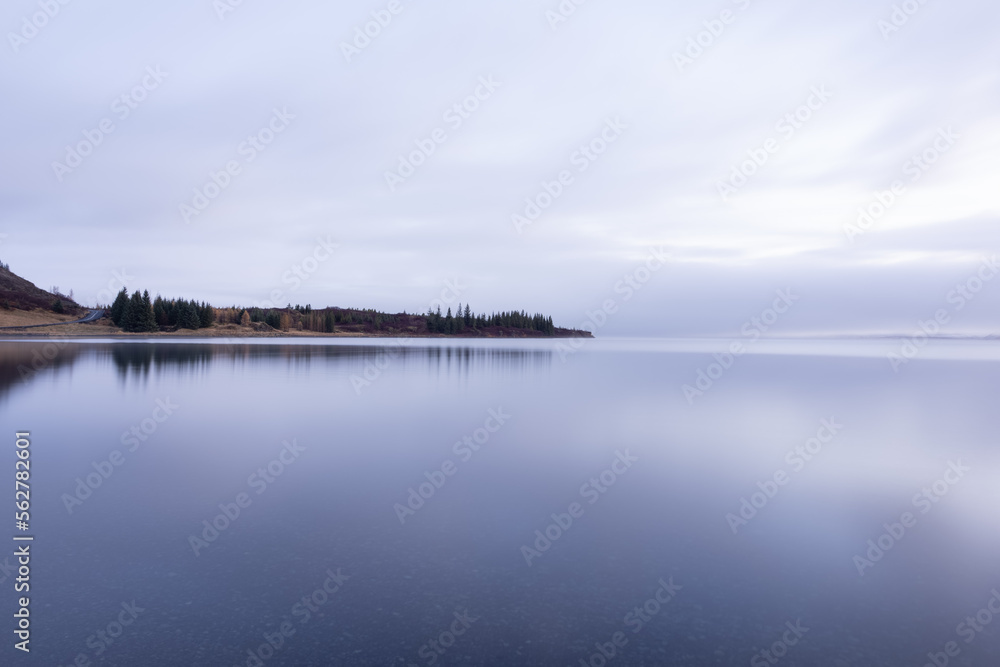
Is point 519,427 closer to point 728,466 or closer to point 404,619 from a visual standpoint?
point 728,466

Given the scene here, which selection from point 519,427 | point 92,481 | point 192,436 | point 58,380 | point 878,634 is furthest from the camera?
point 58,380

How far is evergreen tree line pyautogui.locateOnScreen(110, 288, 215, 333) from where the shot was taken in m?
152

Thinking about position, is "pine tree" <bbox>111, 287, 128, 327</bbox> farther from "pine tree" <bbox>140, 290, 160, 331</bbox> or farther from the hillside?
the hillside

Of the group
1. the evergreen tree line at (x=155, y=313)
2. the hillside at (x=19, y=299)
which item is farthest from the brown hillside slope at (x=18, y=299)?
the evergreen tree line at (x=155, y=313)

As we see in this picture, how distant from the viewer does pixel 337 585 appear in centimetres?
854

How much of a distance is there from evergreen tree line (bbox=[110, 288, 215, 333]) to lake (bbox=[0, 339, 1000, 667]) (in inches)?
5852

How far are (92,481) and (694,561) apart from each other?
13868 millimetres

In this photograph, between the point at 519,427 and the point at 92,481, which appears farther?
the point at 519,427

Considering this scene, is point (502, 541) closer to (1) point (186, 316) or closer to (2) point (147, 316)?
(2) point (147, 316)

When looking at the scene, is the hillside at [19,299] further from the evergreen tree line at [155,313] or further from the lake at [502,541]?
the lake at [502,541]

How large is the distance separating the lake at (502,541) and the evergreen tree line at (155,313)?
148652 mm

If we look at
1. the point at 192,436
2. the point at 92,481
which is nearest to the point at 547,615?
the point at 92,481

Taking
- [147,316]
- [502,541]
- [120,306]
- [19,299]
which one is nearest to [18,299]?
[19,299]

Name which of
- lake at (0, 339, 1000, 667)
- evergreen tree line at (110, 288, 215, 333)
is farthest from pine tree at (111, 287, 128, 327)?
lake at (0, 339, 1000, 667)
